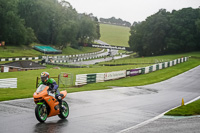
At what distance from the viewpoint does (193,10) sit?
332ft

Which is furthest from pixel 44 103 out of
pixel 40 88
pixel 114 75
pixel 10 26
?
pixel 10 26

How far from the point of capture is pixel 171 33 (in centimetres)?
9706

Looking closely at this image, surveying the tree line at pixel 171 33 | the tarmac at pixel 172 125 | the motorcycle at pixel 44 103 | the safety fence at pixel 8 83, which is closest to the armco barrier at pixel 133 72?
the safety fence at pixel 8 83

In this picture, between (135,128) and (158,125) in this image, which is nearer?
(135,128)

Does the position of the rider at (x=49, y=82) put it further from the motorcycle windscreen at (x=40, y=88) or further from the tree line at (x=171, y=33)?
the tree line at (x=171, y=33)

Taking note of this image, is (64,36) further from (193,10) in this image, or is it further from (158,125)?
(158,125)

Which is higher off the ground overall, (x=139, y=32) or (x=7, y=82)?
(x=139, y=32)

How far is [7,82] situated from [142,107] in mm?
15706

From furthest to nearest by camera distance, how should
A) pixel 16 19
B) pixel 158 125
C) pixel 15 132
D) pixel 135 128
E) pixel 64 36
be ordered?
pixel 64 36
pixel 16 19
pixel 158 125
pixel 135 128
pixel 15 132

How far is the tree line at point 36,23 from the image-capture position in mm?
95312

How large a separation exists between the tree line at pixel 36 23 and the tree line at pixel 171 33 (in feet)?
101

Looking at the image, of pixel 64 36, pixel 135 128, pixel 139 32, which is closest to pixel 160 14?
pixel 139 32

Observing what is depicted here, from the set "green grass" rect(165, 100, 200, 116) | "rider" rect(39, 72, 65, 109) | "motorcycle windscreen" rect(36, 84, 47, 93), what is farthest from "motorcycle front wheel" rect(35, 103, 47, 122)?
"green grass" rect(165, 100, 200, 116)

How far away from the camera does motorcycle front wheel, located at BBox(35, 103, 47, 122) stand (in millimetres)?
11961
